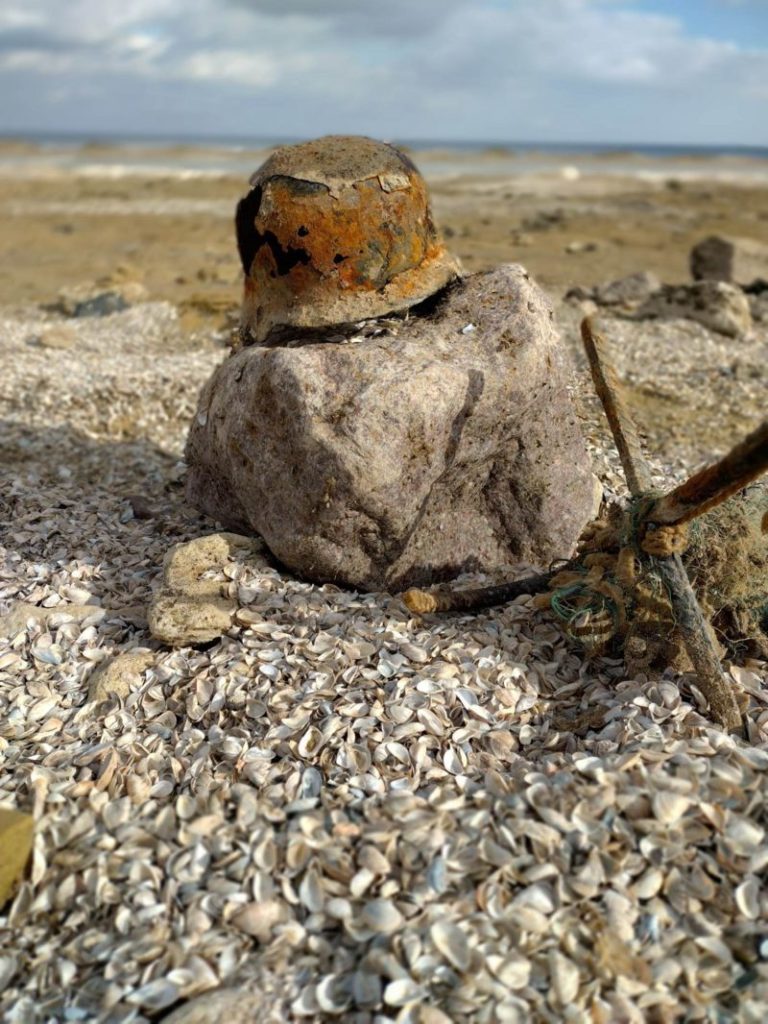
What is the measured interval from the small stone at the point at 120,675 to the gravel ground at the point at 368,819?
0.04 m

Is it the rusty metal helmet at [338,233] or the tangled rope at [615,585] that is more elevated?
the rusty metal helmet at [338,233]

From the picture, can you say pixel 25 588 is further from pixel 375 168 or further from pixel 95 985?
pixel 375 168

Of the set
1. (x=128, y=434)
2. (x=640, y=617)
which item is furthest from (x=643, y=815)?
(x=128, y=434)

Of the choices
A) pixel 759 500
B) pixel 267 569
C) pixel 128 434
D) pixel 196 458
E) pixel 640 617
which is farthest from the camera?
pixel 128 434

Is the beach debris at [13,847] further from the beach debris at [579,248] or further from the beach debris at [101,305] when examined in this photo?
the beach debris at [579,248]

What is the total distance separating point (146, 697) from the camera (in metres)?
3.20

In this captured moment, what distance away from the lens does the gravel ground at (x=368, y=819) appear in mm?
2186

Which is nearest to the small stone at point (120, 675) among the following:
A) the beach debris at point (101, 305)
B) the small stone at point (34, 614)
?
the small stone at point (34, 614)

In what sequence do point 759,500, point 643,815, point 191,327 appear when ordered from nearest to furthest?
point 643,815
point 759,500
point 191,327

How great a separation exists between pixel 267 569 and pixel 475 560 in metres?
0.88

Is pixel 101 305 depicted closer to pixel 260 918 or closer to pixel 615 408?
pixel 615 408

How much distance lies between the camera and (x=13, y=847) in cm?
247

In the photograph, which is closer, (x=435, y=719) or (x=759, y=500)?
(x=435, y=719)

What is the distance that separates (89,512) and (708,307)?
718cm
